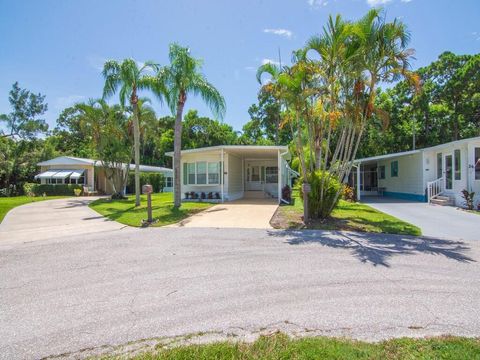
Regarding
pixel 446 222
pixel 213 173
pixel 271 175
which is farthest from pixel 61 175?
pixel 446 222

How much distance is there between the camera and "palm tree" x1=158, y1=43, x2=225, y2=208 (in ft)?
45.6

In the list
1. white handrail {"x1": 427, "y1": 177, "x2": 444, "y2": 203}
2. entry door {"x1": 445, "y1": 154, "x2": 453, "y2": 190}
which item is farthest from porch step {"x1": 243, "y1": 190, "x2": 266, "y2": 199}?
entry door {"x1": 445, "y1": 154, "x2": 453, "y2": 190}

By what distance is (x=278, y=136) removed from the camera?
39.7 m

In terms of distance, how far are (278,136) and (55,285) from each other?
119ft

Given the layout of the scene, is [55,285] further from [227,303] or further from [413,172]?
[413,172]

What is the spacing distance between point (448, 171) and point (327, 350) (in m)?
17.0

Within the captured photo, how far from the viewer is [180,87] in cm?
1421

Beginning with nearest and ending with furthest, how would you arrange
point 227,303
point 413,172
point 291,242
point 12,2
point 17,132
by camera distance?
point 227,303, point 291,242, point 12,2, point 413,172, point 17,132

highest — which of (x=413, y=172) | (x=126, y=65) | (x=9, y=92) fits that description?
(x=9, y=92)

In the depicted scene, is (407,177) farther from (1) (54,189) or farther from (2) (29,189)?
(2) (29,189)

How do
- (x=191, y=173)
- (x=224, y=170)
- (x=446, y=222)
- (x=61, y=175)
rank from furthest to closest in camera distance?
(x=61, y=175) < (x=191, y=173) < (x=224, y=170) < (x=446, y=222)

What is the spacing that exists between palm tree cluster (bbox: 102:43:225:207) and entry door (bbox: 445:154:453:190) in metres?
11.8

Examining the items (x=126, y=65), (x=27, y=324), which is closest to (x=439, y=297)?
(x=27, y=324)

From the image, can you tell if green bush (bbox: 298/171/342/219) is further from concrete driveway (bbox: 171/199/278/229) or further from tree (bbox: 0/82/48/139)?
tree (bbox: 0/82/48/139)
